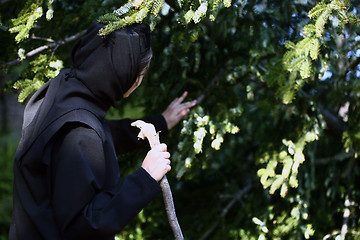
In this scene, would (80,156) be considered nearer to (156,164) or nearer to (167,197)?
(156,164)

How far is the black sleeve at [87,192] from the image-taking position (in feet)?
5.61

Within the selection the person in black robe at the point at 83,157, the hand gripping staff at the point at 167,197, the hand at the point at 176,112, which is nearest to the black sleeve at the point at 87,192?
the person in black robe at the point at 83,157

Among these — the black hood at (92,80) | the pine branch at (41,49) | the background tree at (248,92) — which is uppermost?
the black hood at (92,80)

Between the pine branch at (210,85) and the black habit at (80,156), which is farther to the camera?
the pine branch at (210,85)

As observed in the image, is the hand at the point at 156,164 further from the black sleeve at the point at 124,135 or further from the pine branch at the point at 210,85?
the pine branch at the point at 210,85

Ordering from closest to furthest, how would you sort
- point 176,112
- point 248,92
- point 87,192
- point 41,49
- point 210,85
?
point 87,192 → point 41,49 → point 176,112 → point 248,92 → point 210,85

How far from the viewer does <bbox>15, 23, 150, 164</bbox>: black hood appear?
1926 millimetres

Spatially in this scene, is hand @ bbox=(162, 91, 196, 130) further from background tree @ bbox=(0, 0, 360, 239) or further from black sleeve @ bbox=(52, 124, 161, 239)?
black sleeve @ bbox=(52, 124, 161, 239)

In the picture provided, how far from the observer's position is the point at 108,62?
1972 mm

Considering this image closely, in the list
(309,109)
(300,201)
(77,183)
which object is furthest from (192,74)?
(77,183)

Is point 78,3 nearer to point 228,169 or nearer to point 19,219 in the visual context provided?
point 19,219

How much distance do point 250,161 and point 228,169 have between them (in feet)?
0.83

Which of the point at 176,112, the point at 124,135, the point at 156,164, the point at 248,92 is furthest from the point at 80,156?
the point at 248,92

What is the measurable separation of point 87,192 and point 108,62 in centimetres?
61
